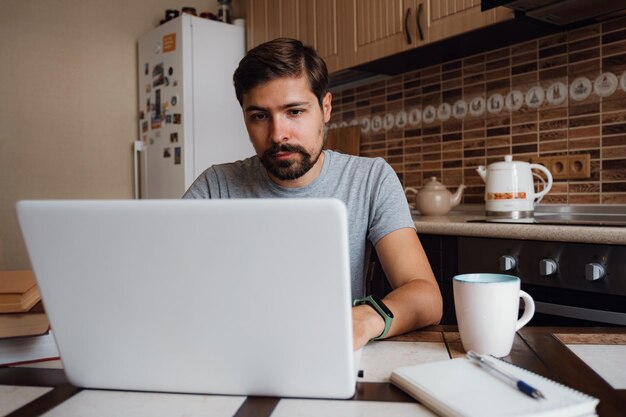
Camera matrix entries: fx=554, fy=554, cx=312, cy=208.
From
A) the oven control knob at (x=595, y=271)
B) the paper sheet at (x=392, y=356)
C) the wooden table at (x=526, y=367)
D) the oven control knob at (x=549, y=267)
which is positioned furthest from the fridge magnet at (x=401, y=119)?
the paper sheet at (x=392, y=356)

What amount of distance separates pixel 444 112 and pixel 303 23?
884mm

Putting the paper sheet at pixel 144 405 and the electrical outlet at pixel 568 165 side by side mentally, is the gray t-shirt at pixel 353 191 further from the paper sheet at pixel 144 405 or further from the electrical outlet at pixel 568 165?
the electrical outlet at pixel 568 165

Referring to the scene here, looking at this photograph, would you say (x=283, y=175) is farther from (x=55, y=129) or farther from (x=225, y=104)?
(x=55, y=129)

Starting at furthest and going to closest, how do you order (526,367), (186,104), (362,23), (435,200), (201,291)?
(186,104), (362,23), (435,200), (526,367), (201,291)

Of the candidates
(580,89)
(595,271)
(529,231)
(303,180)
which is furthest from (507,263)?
(580,89)

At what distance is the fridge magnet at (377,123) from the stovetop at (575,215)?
0.94 metres

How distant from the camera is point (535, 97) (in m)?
2.11

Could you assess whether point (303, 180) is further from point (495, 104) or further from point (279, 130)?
point (495, 104)

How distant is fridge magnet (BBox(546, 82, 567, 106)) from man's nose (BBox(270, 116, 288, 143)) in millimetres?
1242

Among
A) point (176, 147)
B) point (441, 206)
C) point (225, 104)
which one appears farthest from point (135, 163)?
point (441, 206)

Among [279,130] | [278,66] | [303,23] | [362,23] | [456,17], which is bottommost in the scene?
[279,130]

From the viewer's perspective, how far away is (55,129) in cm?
323

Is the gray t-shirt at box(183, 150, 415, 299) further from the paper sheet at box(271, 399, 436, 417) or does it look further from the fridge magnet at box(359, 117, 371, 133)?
the fridge magnet at box(359, 117, 371, 133)

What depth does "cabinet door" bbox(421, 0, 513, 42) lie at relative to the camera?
1874 mm
